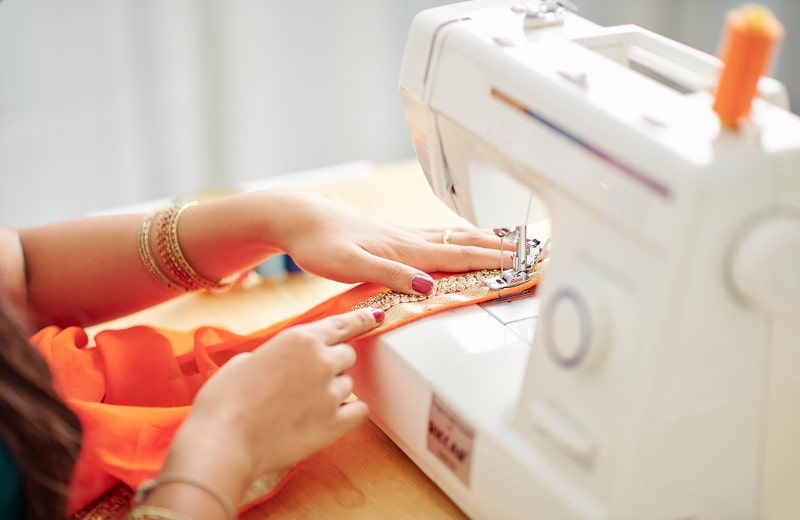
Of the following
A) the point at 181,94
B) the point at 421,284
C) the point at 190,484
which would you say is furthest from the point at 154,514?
the point at 181,94

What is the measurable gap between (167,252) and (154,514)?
46 centimetres

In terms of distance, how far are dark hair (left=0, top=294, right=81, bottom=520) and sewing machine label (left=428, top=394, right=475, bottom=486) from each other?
327 millimetres

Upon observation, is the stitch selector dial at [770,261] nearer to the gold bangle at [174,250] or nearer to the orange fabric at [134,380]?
the orange fabric at [134,380]

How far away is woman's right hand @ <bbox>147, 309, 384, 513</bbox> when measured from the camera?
33.6 inches

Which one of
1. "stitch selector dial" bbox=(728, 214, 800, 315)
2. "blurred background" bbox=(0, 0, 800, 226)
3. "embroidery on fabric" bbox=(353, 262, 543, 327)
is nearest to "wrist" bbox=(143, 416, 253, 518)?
"embroidery on fabric" bbox=(353, 262, 543, 327)

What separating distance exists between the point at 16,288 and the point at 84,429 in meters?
0.40

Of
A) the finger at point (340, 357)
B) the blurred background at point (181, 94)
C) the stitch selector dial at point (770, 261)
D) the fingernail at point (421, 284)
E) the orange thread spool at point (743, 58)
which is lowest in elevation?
the blurred background at point (181, 94)

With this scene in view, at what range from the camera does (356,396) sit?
1.07 m

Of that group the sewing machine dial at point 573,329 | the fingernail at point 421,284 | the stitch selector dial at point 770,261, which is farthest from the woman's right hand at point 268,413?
the stitch selector dial at point 770,261

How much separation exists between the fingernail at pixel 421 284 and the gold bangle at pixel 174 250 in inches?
12.8

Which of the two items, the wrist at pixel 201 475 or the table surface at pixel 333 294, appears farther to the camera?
the table surface at pixel 333 294

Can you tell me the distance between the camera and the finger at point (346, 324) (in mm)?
961

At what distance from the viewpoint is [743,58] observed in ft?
2.26

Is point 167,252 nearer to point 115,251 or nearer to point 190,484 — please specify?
point 115,251
